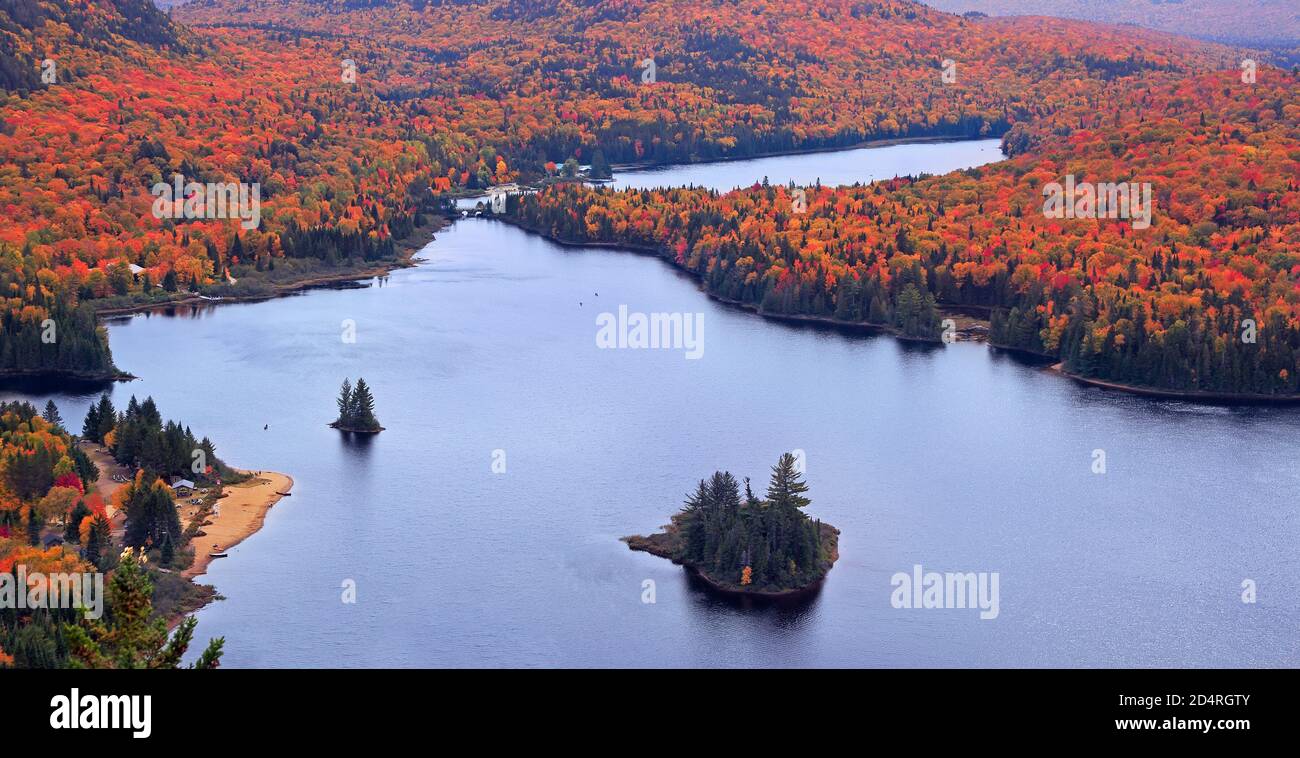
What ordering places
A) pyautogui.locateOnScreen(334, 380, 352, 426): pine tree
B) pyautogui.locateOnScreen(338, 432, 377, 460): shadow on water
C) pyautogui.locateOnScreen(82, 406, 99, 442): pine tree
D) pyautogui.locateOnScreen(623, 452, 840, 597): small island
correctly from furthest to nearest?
1. pyautogui.locateOnScreen(334, 380, 352, 426): pine tree
2. pyautogui.locateOnScreen(338, 432, 377, 460): shadow on water
3. pyautogui.locateOnScreen(82, 406, 99, 442): pine tree
4. pyautogui.locateOnScreen(623, 452, 840, 597): small island

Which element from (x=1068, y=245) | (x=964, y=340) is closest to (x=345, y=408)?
(x=964, y=340)

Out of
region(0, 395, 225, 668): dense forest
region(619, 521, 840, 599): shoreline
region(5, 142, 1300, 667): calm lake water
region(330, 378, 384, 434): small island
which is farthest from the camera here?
region(330, 378, 384, 434): small island

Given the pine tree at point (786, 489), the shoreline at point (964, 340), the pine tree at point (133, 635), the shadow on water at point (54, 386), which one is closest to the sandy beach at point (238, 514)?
the pine tree at point (786, 489)

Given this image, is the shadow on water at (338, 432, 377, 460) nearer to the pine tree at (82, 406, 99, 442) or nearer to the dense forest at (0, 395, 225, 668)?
the dense forest at (0, 395, 225, 668)

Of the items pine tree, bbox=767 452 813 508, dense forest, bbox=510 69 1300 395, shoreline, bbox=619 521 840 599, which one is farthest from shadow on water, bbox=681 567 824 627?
dense forest, bbox=510 69 1300 395
